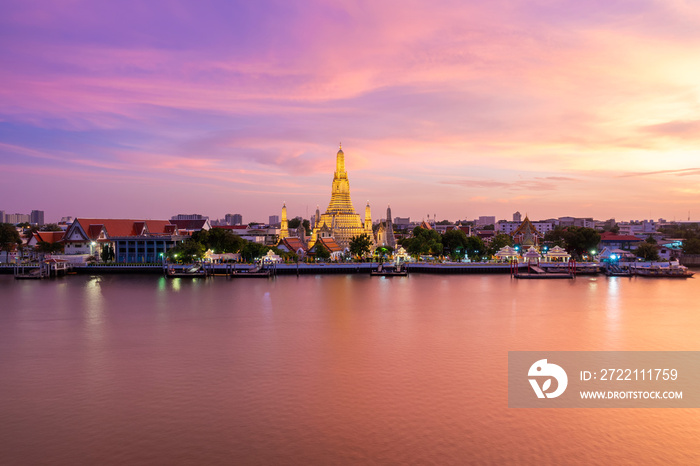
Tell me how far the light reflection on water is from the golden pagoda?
46.7 metres

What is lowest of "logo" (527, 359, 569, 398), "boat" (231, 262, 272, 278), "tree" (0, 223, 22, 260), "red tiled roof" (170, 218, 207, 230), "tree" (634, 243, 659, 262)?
"logo" (527, 359, 569, 398)

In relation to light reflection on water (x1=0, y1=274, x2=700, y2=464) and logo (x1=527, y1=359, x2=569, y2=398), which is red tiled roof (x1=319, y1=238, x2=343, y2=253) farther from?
logo (x1=527, y1=359, x2=569, y2=398)

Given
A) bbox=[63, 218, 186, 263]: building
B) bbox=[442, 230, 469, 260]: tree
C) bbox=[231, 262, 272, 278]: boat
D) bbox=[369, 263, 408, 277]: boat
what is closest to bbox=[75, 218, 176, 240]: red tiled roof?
bbox=[63, 218, 186, 263]: building

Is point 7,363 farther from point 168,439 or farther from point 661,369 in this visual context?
point 661,369

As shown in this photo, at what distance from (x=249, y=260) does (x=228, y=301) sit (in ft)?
89.4

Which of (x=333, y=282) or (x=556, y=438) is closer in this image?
(x=556, y=438)

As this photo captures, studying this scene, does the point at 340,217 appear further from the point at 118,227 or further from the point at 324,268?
the point at 118,227

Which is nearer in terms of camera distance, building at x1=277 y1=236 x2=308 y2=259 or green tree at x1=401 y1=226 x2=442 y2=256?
green tree at x1=401 y1=226 x2=442 y2=256

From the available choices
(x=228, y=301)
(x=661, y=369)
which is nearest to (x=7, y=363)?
(x=228, y=301)

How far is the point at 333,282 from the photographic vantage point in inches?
2069

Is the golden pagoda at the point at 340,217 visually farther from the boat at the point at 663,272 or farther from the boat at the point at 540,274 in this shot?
the boat at the point at 663,272

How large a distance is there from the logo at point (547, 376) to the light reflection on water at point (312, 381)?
1219 mm

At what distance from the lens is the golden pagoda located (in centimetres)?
8625

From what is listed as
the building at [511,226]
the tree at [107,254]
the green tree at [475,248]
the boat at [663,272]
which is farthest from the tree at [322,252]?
the building at [511,226]
